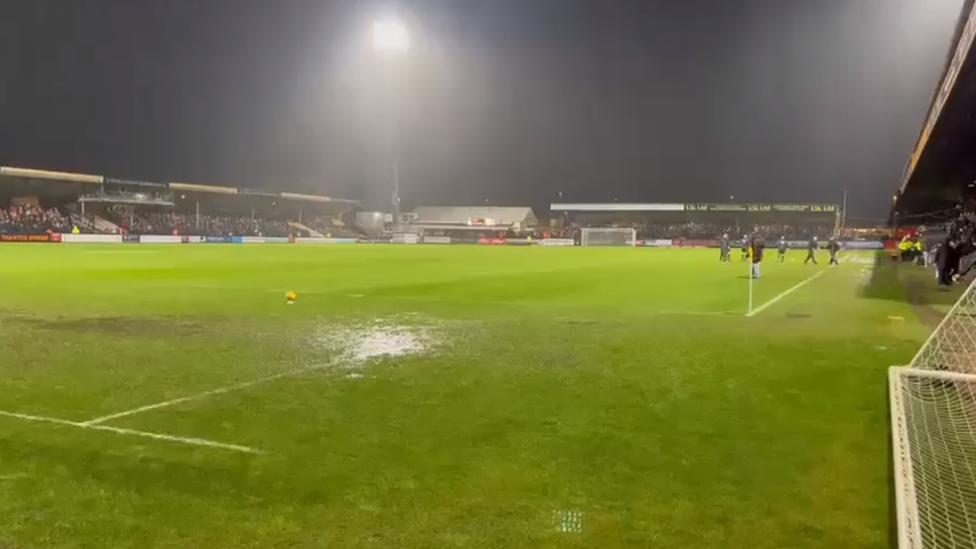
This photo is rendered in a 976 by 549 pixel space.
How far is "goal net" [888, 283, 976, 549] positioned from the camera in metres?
4.57

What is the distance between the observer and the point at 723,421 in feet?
23.6

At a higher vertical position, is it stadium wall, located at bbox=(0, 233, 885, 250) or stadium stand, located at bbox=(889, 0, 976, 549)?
stadium stand, located at bbox=(889, 0, 976, 549)

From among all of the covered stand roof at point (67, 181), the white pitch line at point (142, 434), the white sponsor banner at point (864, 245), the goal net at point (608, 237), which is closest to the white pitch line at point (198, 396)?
the white pitch line at point (142, 434)

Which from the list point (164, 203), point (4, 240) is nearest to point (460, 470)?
point (4, 240)

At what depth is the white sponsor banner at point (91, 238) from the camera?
2635 inches

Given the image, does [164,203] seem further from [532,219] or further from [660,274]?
[660,274]

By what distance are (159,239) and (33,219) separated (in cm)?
1151

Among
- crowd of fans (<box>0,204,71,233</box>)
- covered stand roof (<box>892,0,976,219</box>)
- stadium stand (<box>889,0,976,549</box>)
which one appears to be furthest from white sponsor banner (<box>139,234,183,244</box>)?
stadium stand (<box>889,0,976,549</box>)

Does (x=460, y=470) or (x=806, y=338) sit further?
(x=806, y=338)

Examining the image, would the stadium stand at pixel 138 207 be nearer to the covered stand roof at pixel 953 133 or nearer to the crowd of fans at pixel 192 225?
the crowd of fans at pixel 192 225

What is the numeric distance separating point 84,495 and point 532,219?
119m

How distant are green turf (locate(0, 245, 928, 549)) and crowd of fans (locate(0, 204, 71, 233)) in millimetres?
63197

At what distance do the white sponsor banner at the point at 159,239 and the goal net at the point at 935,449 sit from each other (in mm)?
72708

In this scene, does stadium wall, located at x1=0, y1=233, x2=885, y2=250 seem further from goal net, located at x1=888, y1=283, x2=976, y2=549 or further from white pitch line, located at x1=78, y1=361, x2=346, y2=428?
goal net, located at x1=888, y1=283, x2=976, y2=549
